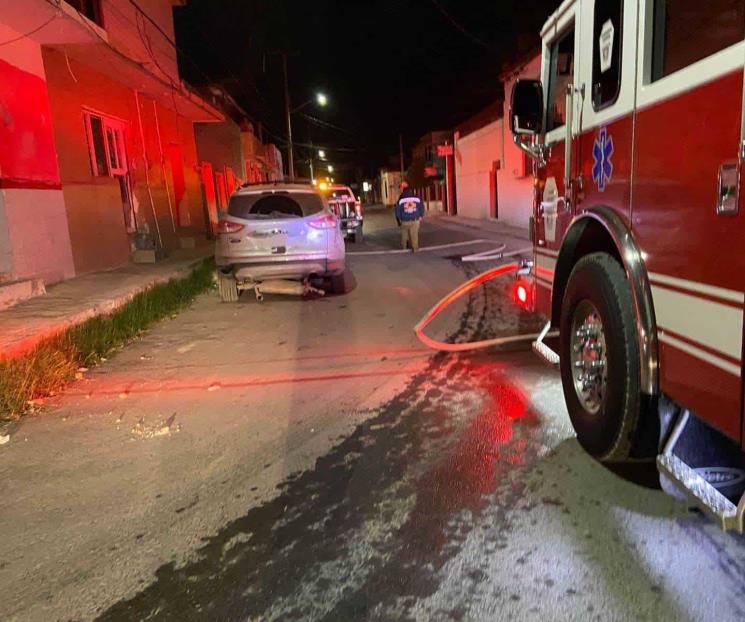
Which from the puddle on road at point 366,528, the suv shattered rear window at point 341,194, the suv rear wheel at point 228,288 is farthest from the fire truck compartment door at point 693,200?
the suv shattered rear window at point 341,194

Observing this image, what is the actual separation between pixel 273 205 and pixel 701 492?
8358 millimetres

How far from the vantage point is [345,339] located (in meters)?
7.24

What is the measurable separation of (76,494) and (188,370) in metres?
2.55

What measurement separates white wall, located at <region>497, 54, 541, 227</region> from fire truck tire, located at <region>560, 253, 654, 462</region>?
19917 millimetres

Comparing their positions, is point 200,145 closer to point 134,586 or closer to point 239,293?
point 239,293

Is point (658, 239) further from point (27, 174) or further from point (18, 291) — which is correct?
point (27, 174)

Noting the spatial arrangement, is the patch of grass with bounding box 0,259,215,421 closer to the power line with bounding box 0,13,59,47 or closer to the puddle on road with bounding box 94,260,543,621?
the puddle on road with bounding box 94,260,543,621

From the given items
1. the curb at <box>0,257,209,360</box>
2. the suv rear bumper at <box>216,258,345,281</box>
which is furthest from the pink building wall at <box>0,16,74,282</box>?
the suv rear bumper at <box>216,258,345,281</box>

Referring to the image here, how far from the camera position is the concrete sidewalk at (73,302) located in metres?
6.35

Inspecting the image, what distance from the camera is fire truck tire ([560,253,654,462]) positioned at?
3.06 metres

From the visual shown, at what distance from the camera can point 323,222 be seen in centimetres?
941

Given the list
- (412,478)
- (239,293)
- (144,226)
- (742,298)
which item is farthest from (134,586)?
(144,226)

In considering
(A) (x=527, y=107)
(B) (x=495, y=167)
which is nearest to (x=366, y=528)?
(A) (x=527, y=107)

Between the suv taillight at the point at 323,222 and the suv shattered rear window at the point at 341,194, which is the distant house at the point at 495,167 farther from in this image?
the suv taillight at the point at 323,222
